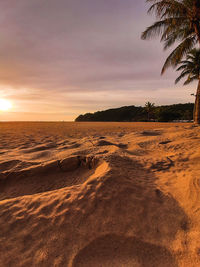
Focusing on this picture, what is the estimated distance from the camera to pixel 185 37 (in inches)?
368

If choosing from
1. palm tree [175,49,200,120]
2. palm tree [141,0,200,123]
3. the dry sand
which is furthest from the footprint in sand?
palm tree [175,49,200,120]

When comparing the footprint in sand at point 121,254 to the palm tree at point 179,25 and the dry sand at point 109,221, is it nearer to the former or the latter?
the dry sand at point 109,221

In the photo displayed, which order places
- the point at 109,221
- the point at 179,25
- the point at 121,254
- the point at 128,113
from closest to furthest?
the point at 121,254
the point at 109,221
the point at 179,25
the point at 128,113

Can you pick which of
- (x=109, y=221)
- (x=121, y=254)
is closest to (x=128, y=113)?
(x=109, y=221)

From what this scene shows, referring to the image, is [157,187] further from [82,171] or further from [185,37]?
[185,37]

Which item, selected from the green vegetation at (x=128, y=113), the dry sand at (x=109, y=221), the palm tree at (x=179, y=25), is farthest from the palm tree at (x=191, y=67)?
the green vegetation at (x=128, y=113)

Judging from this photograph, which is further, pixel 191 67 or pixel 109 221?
pixel 191 67

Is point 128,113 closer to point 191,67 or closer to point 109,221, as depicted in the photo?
point 191,67

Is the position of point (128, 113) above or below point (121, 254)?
above

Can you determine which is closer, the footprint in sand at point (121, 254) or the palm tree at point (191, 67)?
the footprint in sand at point (121, 254)

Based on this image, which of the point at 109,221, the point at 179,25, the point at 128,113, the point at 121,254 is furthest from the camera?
the point at 128,113

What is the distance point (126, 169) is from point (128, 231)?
985 millimetres

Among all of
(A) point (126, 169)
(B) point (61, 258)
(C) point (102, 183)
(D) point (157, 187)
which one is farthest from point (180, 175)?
(B) point (61, 258)

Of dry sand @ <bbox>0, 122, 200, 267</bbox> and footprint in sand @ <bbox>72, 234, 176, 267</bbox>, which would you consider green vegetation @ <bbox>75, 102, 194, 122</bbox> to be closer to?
dry sand @ <bbox>0, 122, 200, 267</bbox>
